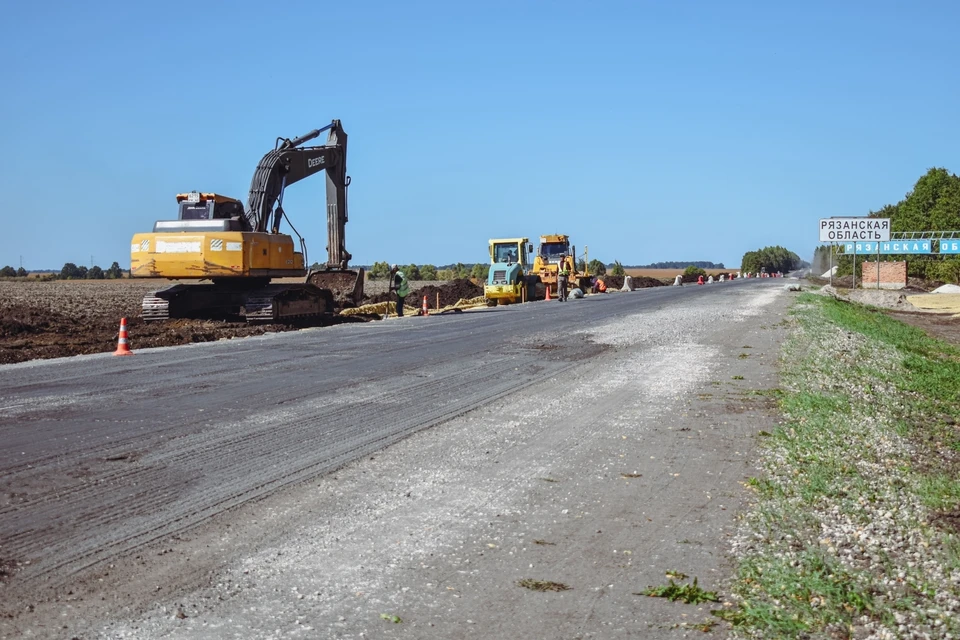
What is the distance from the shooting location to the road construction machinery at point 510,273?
134 ft

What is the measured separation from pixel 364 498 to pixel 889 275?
217 feet

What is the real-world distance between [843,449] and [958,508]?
1862 millimetres

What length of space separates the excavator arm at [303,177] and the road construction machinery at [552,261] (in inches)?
749

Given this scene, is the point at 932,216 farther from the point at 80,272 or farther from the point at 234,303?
the point at 80,272

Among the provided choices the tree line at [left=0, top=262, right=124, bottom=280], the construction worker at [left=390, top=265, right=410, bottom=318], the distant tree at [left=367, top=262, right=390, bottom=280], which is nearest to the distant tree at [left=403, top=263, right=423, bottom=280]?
the distant tree at [left=367, top=262, right=390, bottom=280]

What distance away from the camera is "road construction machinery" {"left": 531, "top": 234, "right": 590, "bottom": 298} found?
4644 cm

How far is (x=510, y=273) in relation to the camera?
40.8 meters

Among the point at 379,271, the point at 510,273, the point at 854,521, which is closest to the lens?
the point at 854,521

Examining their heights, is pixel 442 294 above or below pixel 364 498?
above

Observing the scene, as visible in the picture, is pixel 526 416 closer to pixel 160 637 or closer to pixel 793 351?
pixel 160 637

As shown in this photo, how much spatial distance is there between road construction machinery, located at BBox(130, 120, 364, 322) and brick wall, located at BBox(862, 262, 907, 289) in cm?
4749

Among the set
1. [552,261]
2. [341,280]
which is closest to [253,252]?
[341,280]

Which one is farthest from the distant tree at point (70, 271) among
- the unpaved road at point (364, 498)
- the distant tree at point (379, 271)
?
the unpaved road at point (364, 498)

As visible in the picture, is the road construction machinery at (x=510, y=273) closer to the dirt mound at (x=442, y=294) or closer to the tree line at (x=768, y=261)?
the dirt mound at (x=442, y=294)
